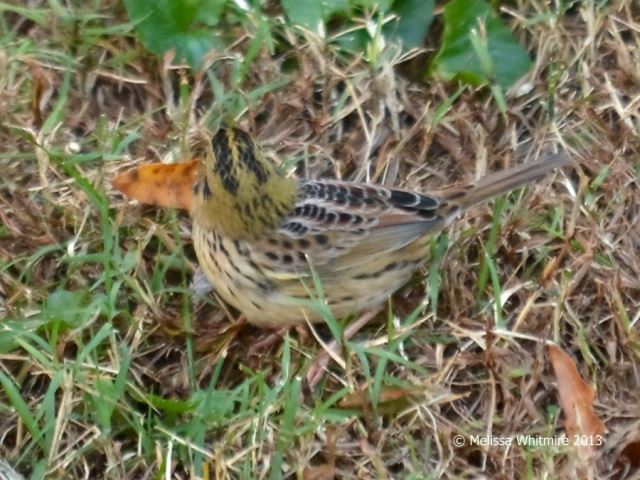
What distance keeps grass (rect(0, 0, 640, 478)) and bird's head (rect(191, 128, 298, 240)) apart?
0.29 meters

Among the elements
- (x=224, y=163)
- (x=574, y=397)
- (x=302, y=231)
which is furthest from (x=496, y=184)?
(x=224, y=163)

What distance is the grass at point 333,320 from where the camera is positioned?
16.1 ft

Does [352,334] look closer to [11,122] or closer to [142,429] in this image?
[142,429]

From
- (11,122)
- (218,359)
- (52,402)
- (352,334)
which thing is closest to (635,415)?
(352,334)

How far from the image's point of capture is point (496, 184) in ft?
18.1

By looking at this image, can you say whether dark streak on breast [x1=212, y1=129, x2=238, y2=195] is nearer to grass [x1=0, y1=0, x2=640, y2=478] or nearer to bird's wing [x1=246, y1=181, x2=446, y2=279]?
bird's wing [x1=246, y1=181, x2=446, y2=279]

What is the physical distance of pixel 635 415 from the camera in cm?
511

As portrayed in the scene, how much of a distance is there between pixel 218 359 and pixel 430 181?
126 cm

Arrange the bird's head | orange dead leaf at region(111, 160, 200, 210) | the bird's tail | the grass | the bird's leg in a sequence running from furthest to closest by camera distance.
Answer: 1. orange dead leaf at region(111, 160, 200, 210)
2. the bird's tail
3. the bird's head
4. the bird's leg
5. the grass

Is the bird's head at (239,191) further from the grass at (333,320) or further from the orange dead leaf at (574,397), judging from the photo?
the orange dead leaf at (574,397)

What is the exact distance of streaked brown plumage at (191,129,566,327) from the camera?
17.3 ft

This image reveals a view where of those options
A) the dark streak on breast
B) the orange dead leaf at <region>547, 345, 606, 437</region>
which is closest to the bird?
the dark streak on breast

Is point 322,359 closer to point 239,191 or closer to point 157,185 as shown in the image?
point 239,191

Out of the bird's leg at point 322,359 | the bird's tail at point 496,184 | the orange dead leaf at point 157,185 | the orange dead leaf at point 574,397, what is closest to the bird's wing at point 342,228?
the bird's tail at point 496,184
